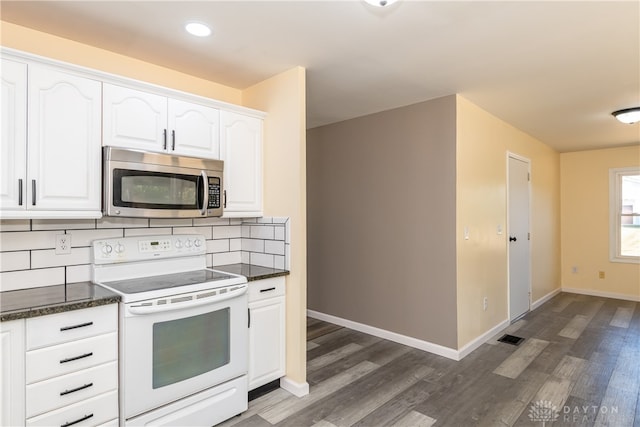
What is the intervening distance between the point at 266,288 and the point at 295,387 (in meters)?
0.77

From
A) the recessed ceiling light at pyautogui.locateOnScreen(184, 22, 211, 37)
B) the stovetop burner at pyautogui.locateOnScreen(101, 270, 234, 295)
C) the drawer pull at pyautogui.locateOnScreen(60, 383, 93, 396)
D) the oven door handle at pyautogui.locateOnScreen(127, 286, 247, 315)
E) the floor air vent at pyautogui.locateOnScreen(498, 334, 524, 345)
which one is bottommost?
the floor air vent at pyautogui.locateOnScreen(498, 334, 524, 345)

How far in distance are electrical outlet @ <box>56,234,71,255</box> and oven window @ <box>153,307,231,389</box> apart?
2.55ft

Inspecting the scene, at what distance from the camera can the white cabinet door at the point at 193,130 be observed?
2.41 metres

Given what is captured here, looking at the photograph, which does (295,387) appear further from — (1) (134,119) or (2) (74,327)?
→ (1) (134,119)

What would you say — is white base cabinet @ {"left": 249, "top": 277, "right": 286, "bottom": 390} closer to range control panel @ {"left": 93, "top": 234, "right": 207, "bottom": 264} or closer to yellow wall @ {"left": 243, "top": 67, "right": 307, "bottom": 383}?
yellow wall @ {"left": 243, "top": 67, "right": 307, "bottom": 383}

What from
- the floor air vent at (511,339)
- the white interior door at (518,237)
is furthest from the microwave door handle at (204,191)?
the white interior door at (518,237)

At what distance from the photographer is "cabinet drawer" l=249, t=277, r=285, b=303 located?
2.55 m

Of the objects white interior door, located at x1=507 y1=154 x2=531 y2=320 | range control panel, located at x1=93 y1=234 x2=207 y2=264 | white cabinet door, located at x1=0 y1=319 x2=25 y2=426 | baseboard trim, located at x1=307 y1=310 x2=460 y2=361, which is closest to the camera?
white cabinet door, located at x1=0 y1=319 x2=25 y2=426

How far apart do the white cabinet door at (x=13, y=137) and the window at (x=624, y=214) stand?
23.9ft

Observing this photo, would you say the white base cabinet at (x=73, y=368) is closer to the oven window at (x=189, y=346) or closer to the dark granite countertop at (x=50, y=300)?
the dark granite countertop at (x=50, y=300)

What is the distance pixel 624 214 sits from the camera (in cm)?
574

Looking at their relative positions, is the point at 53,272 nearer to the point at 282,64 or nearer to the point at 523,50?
the point at 282,64

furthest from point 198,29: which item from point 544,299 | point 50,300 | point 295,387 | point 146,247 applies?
point 544,299

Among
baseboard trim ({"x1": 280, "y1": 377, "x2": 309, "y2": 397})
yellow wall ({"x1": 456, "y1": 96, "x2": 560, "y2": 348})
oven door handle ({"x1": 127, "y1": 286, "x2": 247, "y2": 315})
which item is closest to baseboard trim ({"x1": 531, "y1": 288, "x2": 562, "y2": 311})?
yellow wall ({"x1": 456, "y1": 96, "x2": 560, "y2": 348})
